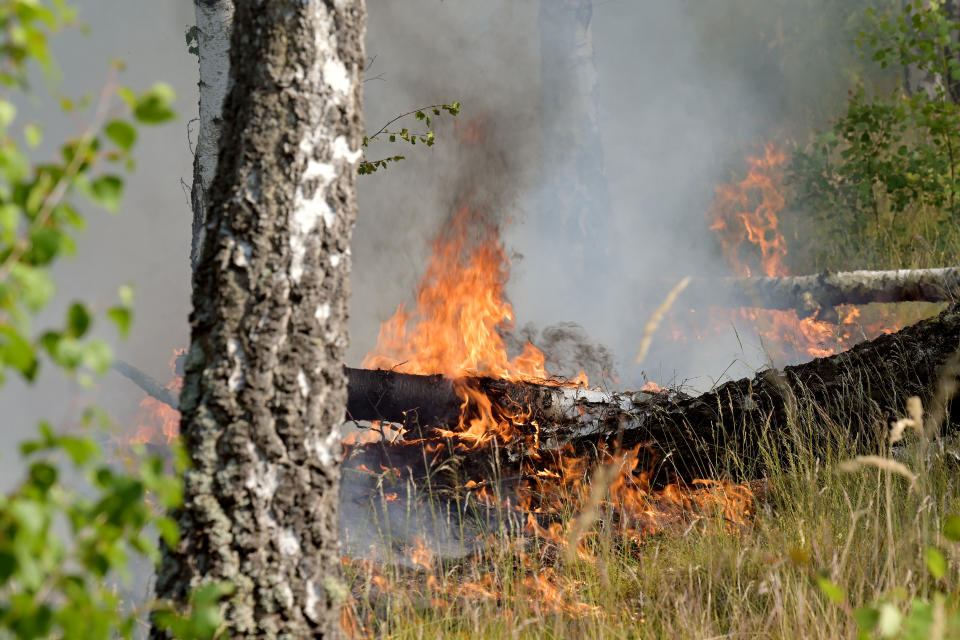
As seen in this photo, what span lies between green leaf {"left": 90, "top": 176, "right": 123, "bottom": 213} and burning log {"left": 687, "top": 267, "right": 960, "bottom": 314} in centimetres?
469

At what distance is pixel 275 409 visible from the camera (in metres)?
1.50

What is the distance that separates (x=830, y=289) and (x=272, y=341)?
16.2 feet

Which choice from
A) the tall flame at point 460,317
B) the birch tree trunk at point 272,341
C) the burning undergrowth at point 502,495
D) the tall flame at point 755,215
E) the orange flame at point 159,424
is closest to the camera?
the birch tree trunk at point 272,341

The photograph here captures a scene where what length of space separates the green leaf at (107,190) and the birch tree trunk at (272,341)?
61 centimetres

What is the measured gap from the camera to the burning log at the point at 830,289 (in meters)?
4.68

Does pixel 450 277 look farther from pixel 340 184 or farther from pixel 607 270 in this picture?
pixel 340 184

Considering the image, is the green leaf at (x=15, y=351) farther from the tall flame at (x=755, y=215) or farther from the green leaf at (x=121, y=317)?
the tall flame at (x=755, y=215)

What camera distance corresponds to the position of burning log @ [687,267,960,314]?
4676 millimetres

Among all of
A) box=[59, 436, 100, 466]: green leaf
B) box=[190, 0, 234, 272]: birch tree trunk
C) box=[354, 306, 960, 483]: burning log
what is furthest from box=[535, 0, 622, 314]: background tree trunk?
box=[59, 436, 100, 466]: green leaf

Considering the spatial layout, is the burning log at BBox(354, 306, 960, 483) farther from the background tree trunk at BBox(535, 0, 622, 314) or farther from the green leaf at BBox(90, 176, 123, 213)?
the background tree trunk at BBox(535, 0, 622, 314)

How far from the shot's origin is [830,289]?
5.36 meters

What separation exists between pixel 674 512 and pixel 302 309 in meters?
2.45

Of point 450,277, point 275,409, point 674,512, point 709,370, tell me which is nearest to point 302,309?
point 275,409

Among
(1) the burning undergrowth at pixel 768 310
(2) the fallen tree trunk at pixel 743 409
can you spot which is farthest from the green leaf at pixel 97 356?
(1) the burning undergrowth at pixel 768 310
